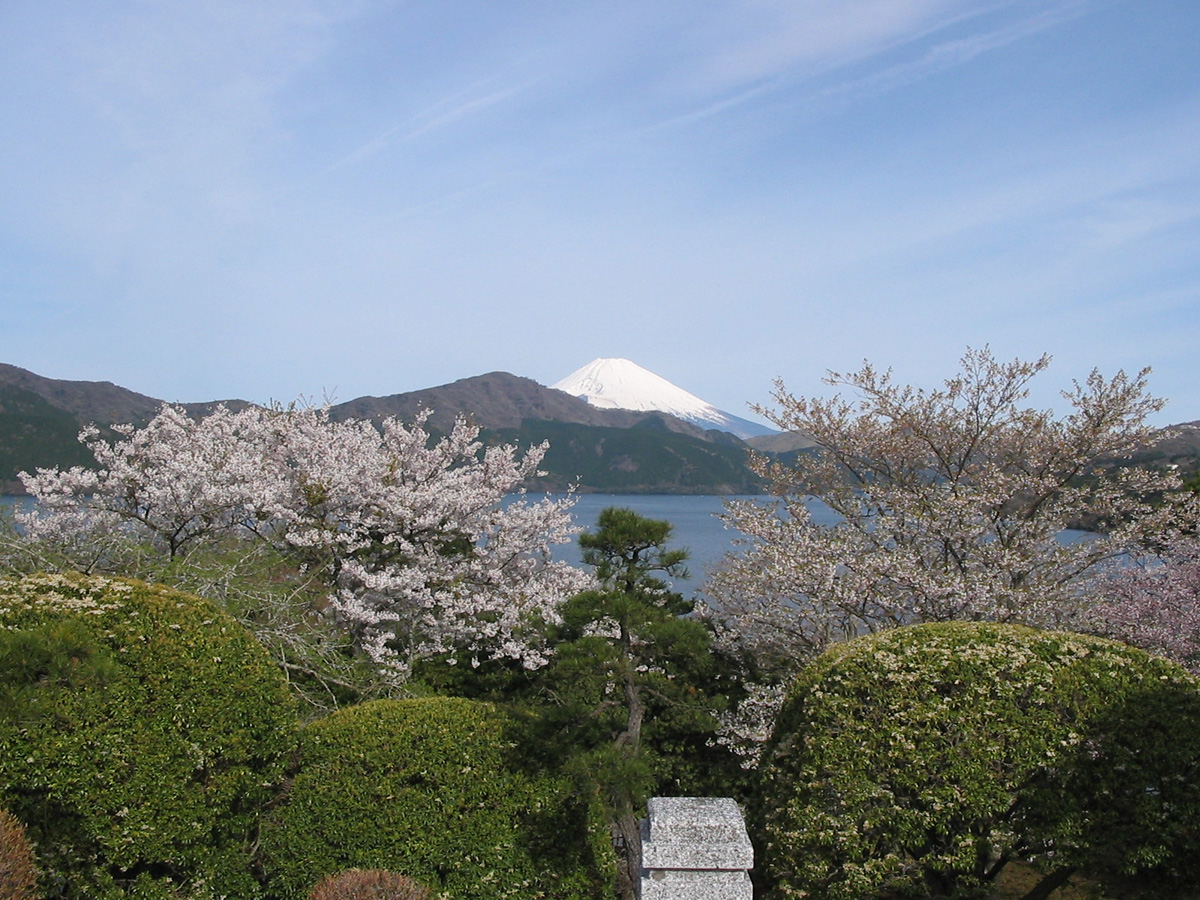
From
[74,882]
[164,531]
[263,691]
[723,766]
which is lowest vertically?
[723,766]

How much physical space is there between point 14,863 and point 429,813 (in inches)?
95.6

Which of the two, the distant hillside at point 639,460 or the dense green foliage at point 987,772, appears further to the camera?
the distant hillside at point 639,460

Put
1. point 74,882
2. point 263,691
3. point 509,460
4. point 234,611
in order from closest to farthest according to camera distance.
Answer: point 74,882, point 263,691, point 234,611, point 509,460

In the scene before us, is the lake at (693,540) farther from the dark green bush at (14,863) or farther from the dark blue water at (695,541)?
the dark green bush at (14,863)

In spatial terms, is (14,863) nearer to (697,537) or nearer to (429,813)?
(429,813)

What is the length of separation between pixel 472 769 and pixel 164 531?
5601mm

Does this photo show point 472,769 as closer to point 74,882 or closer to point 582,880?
point 582,880

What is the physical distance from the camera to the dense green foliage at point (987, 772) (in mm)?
4973

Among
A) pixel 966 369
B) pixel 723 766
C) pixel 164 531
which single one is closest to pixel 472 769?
pixel 723 766

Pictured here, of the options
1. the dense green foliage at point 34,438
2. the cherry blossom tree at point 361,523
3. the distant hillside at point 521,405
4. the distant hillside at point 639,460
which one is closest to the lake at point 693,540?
the cherry blossom tree at point 361,523

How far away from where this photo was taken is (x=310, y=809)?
5.84 meters

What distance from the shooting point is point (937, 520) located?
29.4 ft

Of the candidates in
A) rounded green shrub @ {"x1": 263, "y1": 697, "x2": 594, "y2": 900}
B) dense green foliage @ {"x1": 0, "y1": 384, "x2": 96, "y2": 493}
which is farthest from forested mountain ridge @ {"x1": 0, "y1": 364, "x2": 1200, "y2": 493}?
rounded green shrub @ {"x1": 263, "y1": 697, "x2": 594, "y2": 900}

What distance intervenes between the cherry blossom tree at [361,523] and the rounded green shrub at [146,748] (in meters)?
3.21
